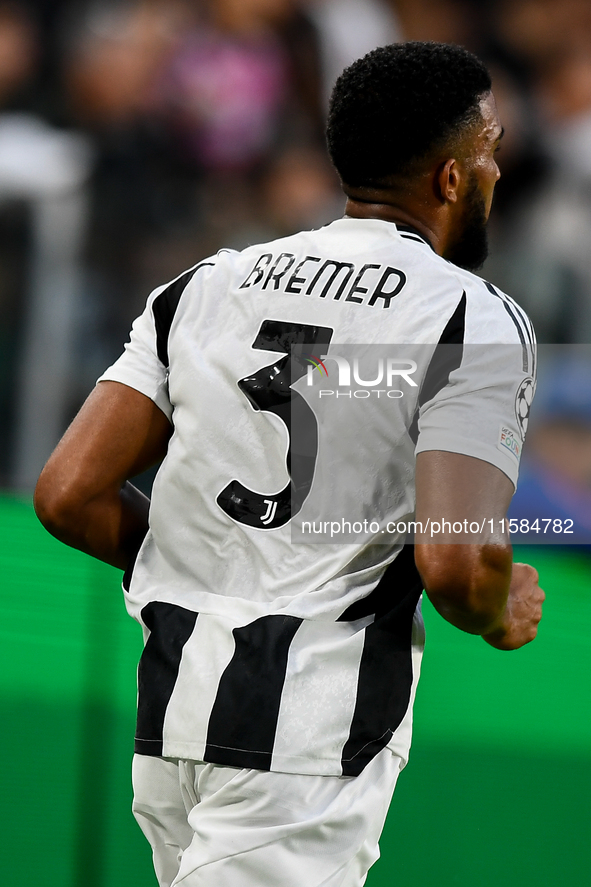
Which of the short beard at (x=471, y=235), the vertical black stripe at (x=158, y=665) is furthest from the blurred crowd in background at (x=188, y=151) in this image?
the vertical black stripe at (x=158, y=665)

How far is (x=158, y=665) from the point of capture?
125 cm

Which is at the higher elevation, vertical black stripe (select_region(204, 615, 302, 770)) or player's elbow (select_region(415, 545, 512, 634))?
player's elbow (select_region(415, 545, 512, 634))

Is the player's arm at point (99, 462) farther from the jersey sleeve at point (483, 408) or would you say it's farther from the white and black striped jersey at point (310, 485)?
the jersey sleeve at point (483, 408)

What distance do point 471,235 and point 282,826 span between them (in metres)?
0.81

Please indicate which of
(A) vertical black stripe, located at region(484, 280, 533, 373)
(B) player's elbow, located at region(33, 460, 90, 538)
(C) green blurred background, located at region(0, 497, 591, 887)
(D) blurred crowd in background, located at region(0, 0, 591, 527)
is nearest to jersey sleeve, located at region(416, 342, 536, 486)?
(A) vertical black stripe, located at region(484, 280, 533, 373)

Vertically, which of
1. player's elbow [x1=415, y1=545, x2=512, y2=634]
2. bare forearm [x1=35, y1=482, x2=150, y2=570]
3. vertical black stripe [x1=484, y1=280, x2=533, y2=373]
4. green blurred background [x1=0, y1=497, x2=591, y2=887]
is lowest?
green blurred background [x1=0, y1=497, x2=591, y2=887]

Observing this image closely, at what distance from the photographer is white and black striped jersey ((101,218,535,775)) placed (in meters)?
1.17

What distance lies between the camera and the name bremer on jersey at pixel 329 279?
1.24 meters

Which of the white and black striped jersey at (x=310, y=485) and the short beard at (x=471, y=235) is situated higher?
the short beard at (x=471, y=235)

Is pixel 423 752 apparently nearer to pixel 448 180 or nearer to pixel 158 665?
pixel 158 665

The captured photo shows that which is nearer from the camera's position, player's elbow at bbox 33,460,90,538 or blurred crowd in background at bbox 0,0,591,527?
player's elbow at bbox 33,460,90,538

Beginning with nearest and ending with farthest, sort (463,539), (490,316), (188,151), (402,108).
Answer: (463,539) < (490,316) < (402,108) < (188,151)

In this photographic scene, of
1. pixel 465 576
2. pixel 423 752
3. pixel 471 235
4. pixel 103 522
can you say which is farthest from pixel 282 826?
pixel 423 752

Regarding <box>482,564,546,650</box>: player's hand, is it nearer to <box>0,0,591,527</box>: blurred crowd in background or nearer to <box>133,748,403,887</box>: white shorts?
<box>133,748,403,887</box>: white shorts
